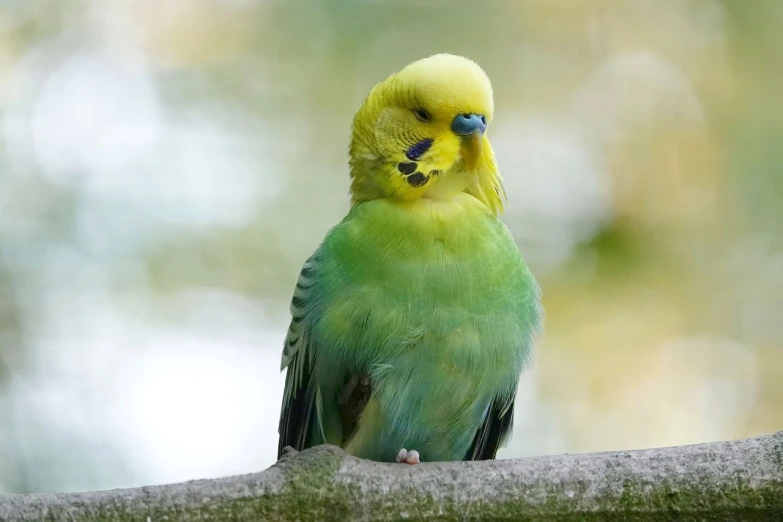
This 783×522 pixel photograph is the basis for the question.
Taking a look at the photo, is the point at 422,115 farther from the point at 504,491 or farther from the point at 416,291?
the point at 504,491

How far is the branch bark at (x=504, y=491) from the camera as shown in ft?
9.82

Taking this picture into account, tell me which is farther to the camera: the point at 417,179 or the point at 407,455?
the point at 417,179

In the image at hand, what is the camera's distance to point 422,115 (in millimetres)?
4516

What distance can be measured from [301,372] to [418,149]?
4.15ft

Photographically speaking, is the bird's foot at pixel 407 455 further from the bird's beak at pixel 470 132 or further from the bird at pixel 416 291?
the bird's beak at pixel 470 132

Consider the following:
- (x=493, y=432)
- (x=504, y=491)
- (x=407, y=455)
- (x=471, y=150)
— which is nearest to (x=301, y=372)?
(x=407, y=455)

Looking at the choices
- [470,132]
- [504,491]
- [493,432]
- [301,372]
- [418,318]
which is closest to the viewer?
[504,491]

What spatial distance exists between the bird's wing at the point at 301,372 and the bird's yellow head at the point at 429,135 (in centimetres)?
54

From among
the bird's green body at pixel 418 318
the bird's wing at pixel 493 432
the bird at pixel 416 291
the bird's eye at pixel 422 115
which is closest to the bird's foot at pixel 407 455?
the bird at pixel 416 291

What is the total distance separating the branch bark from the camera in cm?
299

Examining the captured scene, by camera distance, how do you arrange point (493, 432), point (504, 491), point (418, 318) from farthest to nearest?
point (493, 432) → point (418, 318) → point (504, 491)

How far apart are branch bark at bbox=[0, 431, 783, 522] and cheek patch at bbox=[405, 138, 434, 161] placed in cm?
179

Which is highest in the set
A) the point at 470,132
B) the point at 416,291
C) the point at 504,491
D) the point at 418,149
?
the point at 470,132

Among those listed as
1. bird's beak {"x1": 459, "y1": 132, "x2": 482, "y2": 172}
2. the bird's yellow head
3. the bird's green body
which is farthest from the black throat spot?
bird's beak {"x1": 459, "y1": 132, "x2": 482, "y2": 172}
